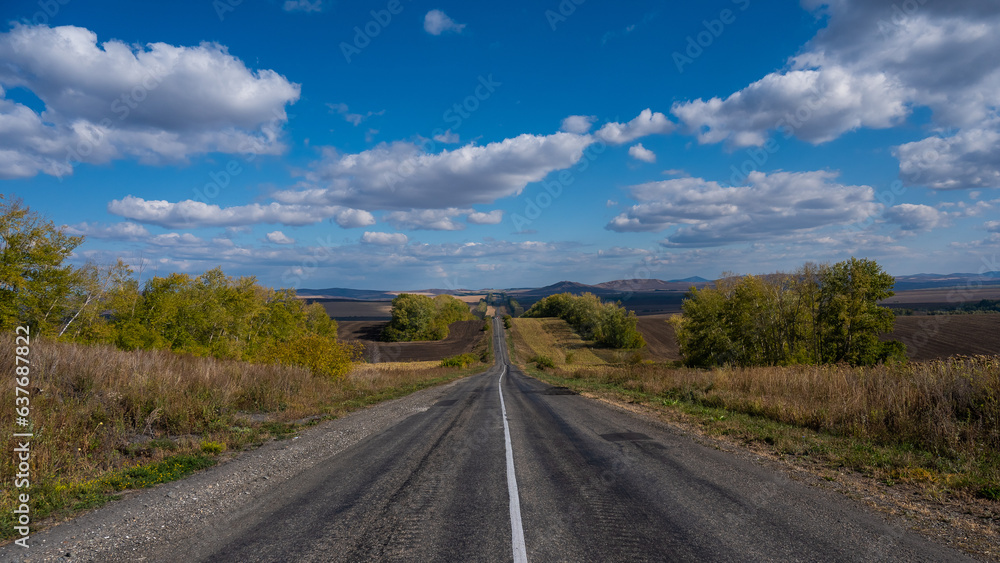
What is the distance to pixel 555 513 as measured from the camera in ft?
18.1

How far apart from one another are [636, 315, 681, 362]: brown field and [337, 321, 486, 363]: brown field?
118 feet

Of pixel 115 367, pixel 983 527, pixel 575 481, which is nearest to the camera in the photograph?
pixel 983 527

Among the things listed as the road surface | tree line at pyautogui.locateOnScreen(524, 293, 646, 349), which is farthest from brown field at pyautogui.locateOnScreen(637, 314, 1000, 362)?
the road surface

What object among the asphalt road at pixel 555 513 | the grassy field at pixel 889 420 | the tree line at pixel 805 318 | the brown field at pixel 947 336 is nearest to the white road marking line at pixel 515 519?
the asphalt road at pixel 555 513

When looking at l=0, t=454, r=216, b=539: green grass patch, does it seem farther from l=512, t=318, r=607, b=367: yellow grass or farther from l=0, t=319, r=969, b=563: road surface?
l=512, t=318, r=607, b=367: yellow grass

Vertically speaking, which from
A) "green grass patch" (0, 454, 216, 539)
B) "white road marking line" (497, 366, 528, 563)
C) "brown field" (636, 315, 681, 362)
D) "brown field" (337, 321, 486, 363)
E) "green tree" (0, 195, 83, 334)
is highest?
"green tree" (0, 195, 83, 334)

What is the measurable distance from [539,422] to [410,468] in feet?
19.8

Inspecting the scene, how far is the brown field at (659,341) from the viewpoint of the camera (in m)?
82.8

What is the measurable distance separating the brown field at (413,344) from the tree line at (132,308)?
1536cm

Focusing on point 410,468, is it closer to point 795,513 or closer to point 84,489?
point 84,489

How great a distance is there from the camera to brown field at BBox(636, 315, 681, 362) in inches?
3260

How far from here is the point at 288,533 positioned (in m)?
5.10

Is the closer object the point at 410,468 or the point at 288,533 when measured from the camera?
the point at 288,533

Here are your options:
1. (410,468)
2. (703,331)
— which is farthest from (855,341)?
(410,468)
